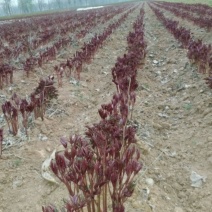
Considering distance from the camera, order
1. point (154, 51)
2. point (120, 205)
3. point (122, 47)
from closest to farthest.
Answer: point (120, 205) < point (154, 51) < point (122, 47)

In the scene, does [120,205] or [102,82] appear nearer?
[120,205]

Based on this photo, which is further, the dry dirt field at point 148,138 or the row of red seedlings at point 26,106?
the row of red seedlings at point 26,106

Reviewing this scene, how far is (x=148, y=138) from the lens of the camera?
4805 mm

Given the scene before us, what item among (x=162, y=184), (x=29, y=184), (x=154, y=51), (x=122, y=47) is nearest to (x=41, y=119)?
(x=29, y=184)

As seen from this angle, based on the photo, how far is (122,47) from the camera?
12.5 metres

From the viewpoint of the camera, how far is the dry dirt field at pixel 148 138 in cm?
339

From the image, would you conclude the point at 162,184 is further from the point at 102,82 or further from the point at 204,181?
the point at 102,82

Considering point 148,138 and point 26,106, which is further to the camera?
point 148,138

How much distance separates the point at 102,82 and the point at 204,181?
4.86 metres

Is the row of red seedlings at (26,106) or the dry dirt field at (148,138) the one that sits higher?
the row of red seedlings at (26,106)

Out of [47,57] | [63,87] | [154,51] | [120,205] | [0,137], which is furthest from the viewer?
[154,51]

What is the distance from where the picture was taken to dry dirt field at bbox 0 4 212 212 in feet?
11.1

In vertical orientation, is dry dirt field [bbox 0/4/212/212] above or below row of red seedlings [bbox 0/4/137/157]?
below

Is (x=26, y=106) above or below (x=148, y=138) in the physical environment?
above
